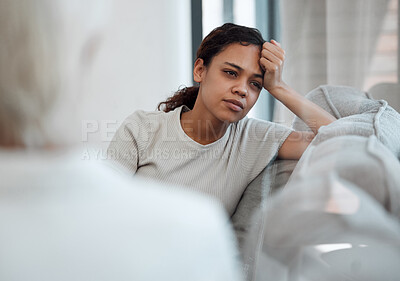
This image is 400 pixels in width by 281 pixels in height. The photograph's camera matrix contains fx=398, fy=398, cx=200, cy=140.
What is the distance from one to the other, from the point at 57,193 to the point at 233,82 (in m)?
0.54

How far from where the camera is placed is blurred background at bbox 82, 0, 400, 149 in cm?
79

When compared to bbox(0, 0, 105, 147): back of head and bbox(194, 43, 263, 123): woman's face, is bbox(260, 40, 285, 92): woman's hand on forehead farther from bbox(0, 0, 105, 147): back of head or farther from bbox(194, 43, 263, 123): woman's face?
bbox(0, 0, 105, 147): back of head

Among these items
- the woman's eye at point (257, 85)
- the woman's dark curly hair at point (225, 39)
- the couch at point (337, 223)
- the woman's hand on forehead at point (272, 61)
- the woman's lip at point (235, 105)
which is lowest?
the couch at point (337, 223)

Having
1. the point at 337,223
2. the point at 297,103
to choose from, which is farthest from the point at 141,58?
the point at 337,223

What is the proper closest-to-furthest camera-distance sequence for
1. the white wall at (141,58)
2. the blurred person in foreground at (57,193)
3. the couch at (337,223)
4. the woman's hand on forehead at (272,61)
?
the blurred person in foreground at (57,193) → the couch at (337,223) → the woman's hand on forehead at (272,61) → the white wall at (141,58)

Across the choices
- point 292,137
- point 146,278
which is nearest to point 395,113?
point 292,137

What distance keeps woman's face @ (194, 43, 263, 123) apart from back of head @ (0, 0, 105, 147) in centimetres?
49

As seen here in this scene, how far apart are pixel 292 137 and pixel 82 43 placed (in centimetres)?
54

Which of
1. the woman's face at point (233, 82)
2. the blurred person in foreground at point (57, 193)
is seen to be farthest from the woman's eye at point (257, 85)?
the blurred person in foreground at point (57, 193)

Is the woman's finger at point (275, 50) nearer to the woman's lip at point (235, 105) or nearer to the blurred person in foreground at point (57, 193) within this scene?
the woman's lip at point (235, 105)

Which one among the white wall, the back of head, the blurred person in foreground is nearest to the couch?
the blurred person in foreground

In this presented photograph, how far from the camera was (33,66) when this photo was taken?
0.92 ft

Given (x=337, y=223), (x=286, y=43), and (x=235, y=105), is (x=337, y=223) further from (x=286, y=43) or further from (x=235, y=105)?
(x=286, y=43)

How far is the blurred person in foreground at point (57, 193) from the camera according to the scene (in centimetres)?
28
